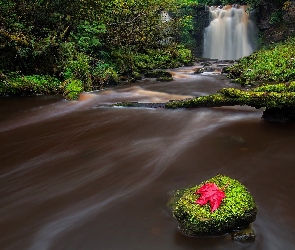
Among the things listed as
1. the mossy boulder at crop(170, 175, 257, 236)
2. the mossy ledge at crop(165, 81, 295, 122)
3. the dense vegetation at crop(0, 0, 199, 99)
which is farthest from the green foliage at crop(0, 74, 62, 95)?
the mossy boulder at crop(170, 175, 257, 236)

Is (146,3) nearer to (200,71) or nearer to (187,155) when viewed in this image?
(200,71)

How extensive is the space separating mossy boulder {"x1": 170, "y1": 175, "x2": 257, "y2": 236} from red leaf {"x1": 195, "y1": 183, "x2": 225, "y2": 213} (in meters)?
0.03

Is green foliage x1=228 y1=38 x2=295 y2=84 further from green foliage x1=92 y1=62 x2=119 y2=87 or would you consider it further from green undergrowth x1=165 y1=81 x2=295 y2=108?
green undergrowth x1=165 y1=81 x2=295 y2=108

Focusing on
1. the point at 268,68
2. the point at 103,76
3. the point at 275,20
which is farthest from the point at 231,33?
the point at 103,76

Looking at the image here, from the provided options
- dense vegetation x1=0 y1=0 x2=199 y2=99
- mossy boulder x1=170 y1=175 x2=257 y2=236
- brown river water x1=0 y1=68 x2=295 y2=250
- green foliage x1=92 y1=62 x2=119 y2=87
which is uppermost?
dense vegetation x1=0 y1=0 x2=199 y2=99

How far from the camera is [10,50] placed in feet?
34.5

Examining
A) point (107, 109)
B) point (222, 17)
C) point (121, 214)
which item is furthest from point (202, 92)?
point (222, 17)

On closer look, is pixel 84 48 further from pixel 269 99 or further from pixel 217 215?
pixel 217 215

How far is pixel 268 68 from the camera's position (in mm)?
13055

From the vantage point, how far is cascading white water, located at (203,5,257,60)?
82.9ft

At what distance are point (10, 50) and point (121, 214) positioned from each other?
926cm

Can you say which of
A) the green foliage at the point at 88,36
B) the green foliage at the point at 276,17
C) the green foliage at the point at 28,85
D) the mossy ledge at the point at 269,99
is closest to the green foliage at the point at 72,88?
the green foliage at the point at 28,85

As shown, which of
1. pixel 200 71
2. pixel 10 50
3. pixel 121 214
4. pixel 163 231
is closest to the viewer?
pixel 163 231

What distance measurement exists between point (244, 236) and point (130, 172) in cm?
198
